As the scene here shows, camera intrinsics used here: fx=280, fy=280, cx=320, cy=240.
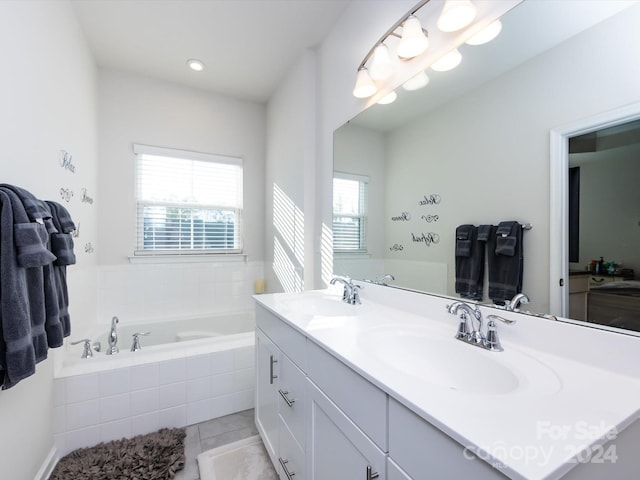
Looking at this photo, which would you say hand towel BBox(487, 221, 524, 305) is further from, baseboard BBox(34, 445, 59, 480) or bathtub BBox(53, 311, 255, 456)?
baseboard BBox(34, 445, 59, 480)

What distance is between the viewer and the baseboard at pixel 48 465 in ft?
4.49

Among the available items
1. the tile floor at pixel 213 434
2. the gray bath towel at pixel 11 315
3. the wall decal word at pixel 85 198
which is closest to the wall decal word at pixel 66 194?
the wall decal word at pixel 85 198

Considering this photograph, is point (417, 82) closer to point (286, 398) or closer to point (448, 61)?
point (448, 61)

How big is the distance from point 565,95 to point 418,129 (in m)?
0.59

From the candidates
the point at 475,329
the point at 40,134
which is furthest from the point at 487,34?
the point at 40,134

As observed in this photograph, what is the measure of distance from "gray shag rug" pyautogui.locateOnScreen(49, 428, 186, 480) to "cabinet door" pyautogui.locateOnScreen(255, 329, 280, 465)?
465 millimetres

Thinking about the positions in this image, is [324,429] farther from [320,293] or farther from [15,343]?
[15,343]

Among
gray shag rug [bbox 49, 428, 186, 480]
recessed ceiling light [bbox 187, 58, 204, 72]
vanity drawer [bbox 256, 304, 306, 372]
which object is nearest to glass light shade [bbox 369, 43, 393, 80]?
vanity drawer [bbox 256, 304, 306, 372]

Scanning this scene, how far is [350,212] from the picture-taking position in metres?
1.82

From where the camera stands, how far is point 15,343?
96 cm

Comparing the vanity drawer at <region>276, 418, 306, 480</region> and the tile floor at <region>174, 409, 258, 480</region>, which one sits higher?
the vanity drawer at <region>276, 418, 306, 480</region>

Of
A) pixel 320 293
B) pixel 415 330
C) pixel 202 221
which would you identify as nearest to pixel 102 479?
pixel 320 293

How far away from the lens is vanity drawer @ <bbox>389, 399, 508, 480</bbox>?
47 cm

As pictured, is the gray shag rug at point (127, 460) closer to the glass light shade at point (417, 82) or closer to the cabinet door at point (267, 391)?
the cabinet door at point (267, 391)
